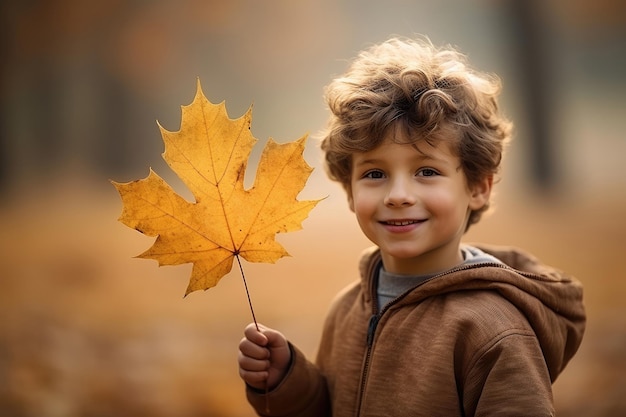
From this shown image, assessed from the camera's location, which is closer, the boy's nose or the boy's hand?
the boy's nose

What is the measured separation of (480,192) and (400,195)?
35cm

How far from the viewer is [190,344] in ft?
13.2

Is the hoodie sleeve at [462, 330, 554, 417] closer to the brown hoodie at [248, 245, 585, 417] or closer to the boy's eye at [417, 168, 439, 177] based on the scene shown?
the brown hoodie at [248, 245, 585, 417]

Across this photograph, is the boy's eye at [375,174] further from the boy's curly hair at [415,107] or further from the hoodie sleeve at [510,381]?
the hoodie sleeve at [510,381]

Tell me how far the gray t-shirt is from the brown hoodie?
0.08 feet

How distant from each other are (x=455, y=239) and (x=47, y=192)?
17.1 feet

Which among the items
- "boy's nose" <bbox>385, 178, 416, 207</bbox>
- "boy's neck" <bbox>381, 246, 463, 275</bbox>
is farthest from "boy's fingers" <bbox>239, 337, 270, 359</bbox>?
"boy's nose" <bbox>385, 178, 416, 207</bbox>

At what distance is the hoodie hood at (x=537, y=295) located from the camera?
5.58 ft

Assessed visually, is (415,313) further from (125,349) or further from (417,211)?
(125,349)

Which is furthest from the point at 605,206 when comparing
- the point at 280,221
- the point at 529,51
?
the point at 280,221

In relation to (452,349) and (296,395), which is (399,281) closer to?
(452,349)

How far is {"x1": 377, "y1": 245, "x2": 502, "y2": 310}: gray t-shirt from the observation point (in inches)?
73.4

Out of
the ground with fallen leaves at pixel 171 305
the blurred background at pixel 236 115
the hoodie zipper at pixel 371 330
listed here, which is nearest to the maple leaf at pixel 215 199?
the hoodie zipper at pixel 371 330

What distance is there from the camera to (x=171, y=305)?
14.6ft
